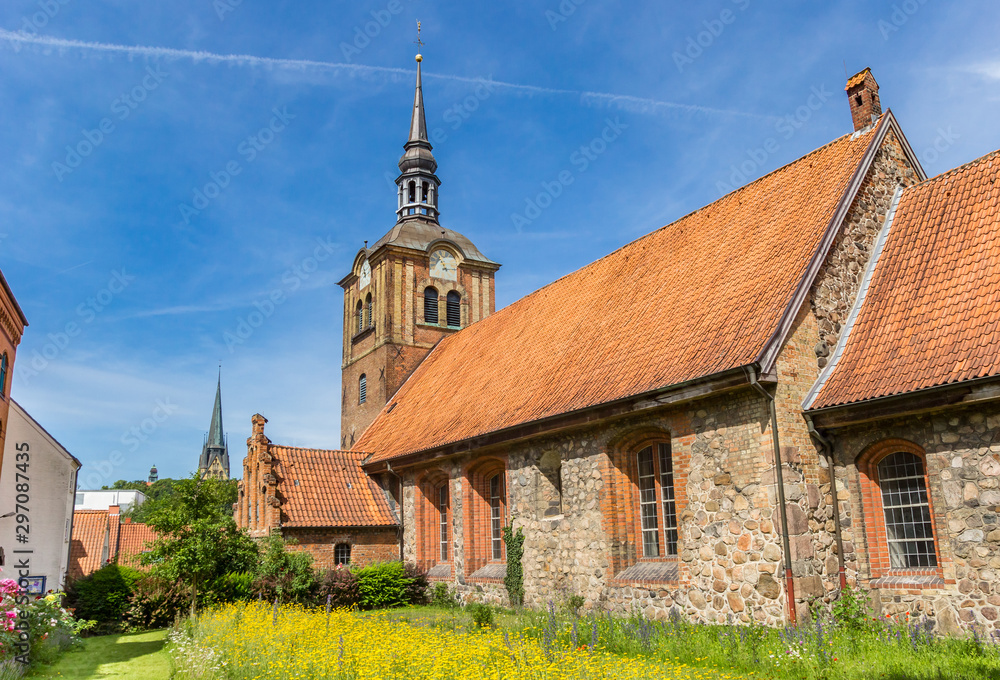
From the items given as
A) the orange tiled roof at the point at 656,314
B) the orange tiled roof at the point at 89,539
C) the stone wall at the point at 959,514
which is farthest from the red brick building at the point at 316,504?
the orange tiled roof at the point at 89,539

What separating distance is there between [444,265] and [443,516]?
11820mm

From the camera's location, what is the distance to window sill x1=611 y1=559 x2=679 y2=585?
41.0 ft

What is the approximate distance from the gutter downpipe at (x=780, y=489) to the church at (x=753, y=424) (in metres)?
0.06

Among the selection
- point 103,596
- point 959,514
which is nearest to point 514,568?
point 959,514

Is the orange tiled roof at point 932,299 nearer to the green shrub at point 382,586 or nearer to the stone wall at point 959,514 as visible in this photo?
the stone wall at point 959,514

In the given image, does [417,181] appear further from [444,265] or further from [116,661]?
[116,661]

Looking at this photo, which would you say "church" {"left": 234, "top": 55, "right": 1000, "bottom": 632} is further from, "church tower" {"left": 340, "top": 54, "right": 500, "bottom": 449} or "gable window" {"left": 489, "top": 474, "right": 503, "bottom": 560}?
"church tower" {"left": 340, "top": 54, "right": 500, "bottom": 449}

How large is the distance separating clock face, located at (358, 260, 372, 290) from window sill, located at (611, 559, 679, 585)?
1865 cm

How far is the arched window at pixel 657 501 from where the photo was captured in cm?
1323

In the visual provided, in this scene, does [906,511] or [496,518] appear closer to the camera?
[906,511]

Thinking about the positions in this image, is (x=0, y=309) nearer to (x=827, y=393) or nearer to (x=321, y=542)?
(x=321, y=542)

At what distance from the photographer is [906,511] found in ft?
35.3

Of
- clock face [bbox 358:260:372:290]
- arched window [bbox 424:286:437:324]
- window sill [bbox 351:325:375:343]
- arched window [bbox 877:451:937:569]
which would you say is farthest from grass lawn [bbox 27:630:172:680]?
clock face [bbox 358:260:372:290]

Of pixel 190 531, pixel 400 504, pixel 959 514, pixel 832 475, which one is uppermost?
pixel 400 504
